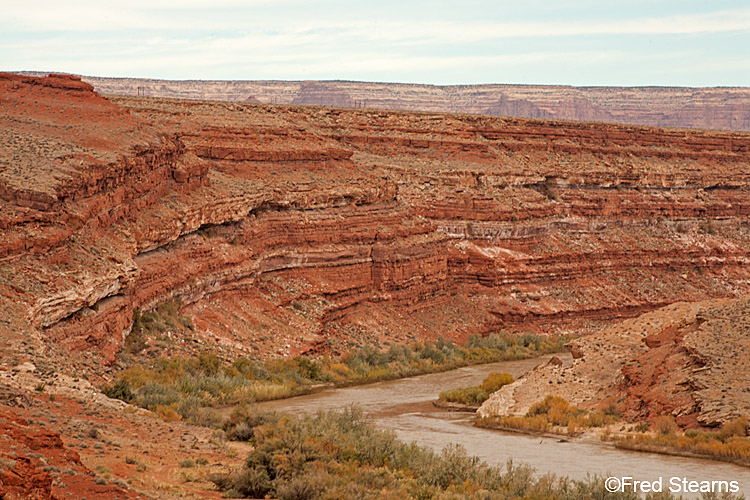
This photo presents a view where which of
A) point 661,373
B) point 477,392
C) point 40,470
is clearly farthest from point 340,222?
point 40,470

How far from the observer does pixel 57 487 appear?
13820 millimetres

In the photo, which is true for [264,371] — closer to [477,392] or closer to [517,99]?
[477,392]

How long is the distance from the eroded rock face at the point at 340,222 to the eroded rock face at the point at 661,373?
11.0 m

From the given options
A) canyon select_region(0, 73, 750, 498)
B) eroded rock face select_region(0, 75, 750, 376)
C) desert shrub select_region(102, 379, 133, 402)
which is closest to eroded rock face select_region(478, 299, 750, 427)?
canyon select_region(0, 73, 750, 498)

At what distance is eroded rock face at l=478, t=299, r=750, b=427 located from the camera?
25.5 metres

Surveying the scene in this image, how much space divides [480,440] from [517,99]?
451 feet

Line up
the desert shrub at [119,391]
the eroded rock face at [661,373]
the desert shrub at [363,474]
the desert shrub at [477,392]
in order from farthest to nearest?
the desert shrub at [477,392] < the eroded rock face at [661,373] < the desert shrub at [119,391] < the desert shrub at [363,474]

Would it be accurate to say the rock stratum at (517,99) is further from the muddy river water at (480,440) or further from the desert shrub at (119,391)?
the desert shrub at (119,391)

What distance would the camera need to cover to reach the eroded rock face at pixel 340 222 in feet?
97.6

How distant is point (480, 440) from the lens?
90.1 ft

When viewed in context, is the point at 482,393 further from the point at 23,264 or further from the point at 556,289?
the point at 556,289

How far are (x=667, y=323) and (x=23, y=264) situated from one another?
20.3 metres

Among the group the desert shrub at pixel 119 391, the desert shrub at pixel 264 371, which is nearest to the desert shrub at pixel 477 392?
the desert shrub at pixel 264 371

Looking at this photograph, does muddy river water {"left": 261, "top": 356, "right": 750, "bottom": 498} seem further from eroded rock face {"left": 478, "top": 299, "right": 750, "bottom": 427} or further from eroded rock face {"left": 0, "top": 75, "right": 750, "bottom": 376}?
eroded rock face {"left": 0, "top": 75, "right": 750, "bottom": 376}
